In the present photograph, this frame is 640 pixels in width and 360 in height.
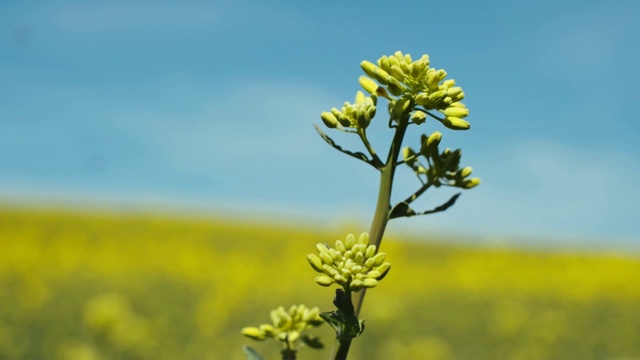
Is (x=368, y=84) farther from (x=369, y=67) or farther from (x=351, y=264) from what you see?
(x=351, y=264)

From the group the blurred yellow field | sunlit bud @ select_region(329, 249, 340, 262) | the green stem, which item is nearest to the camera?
the green stem

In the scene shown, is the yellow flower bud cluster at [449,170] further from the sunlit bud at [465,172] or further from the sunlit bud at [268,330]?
the sunlit bud at [268,330]

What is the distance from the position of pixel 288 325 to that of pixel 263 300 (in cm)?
894

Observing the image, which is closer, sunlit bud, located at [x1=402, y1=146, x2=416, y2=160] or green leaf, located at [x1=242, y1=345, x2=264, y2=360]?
green leaf, located at [x1=242, y1=345, x2=264, y2=360]

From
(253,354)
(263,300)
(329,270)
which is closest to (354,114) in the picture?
(329,270)

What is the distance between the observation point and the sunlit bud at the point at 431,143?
0.91 metres

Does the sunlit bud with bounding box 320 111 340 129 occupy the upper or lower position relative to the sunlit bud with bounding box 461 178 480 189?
upper

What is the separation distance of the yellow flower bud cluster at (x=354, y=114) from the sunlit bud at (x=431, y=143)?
77 mm

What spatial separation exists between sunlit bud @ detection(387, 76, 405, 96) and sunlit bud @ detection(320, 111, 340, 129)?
10 cm

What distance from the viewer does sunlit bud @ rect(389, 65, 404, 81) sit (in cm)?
91

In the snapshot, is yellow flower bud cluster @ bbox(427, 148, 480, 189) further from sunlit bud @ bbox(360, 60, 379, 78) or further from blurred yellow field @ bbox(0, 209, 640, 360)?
blurred yellow field @ bbox(0, 209, 640, 360)

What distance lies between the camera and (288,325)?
109cm

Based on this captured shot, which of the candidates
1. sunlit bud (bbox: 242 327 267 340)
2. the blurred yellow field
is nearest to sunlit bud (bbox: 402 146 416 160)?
sunlit bud (bbox: 242 327 267 340)

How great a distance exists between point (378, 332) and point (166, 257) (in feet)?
30.0
